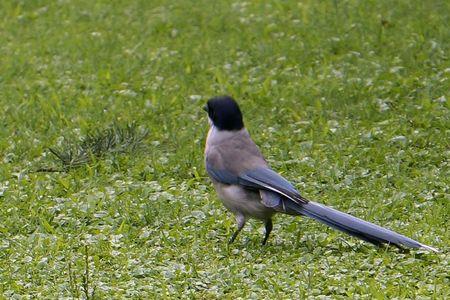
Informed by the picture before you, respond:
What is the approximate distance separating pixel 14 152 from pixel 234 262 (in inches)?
126

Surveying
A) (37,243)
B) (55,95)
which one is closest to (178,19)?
(55,95)

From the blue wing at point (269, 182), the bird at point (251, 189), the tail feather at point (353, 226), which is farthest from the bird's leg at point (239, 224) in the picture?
the tail feather at point (353, 226)

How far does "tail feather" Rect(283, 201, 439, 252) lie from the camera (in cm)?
692

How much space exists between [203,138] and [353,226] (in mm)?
2954

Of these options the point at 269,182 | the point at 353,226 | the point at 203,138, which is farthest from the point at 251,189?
the point at 203,138

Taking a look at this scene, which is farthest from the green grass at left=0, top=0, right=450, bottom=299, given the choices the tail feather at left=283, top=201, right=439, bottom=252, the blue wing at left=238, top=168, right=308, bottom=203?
the blue wing at left=238, top=168, right=308, bottom=203

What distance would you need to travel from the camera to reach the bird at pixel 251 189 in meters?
7.03

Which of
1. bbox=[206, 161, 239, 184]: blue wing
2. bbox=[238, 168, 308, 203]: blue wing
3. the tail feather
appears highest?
bbox=[238, 168, 308, 203]: blue wing

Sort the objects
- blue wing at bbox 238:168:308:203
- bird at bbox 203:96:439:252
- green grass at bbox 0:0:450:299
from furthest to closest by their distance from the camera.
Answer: blue wing at bbox 238:168:308:203, bird at bbox 203:96:439:252, green grass at bbox 0:0:450:299

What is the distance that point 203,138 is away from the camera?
9.75 meters

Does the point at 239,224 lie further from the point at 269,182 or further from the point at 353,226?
the point at 353,226

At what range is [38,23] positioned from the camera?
514 inches

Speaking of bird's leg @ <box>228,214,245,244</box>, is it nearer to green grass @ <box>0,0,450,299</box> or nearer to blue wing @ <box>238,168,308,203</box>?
green grass @ <box>0,0,450,299</box>

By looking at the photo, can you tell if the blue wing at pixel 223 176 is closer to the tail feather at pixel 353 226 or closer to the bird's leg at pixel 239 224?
the bird's leg at pixel 239 224
